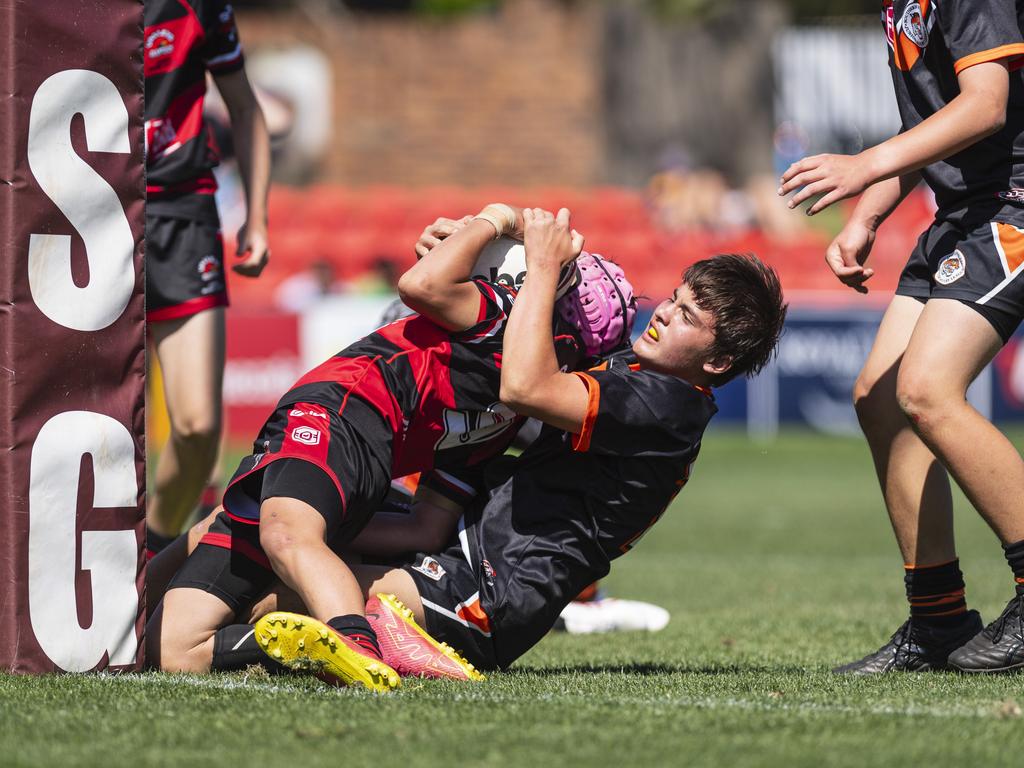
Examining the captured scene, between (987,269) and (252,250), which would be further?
(252,250)

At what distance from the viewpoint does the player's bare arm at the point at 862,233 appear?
4.18 metres

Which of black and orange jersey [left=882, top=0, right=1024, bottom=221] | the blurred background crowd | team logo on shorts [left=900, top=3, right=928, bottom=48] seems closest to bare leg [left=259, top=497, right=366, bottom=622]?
black and orange jersey [left=882, top=0, right=1024, bottom=221]

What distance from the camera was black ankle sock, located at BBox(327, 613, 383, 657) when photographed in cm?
335

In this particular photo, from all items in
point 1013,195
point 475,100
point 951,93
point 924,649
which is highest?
point 475,100

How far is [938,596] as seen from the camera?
4129 mm

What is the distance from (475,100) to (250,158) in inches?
737

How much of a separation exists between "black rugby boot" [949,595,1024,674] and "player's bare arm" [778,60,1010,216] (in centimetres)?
119

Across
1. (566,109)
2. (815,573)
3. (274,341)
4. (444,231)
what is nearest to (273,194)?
(566,109)

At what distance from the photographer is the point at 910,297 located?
13.7 ft

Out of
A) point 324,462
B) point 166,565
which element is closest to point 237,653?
point 166,565

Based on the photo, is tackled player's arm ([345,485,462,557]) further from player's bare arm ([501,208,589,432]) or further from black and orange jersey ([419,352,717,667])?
player's bare arm ([501,208,589,432])

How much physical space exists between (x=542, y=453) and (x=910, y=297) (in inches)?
44.9

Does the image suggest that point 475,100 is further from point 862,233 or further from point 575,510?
point 575,510

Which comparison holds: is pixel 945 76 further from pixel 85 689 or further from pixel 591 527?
pixel 85 689
